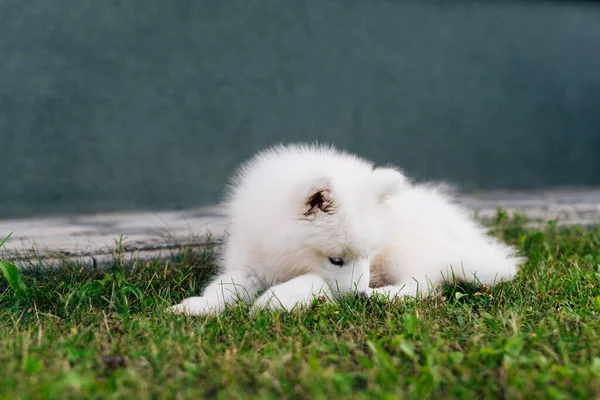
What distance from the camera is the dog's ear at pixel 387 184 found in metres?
2.40

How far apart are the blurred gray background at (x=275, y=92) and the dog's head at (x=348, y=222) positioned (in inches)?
96.8

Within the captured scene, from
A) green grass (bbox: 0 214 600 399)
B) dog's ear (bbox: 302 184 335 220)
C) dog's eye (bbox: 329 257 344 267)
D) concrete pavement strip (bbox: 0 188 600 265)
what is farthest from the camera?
concrete pavement strip (bbox: 0 188 600 265)

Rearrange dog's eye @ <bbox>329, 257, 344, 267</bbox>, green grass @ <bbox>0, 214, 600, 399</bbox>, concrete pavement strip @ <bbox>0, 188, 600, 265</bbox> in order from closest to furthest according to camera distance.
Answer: green grass @ <bbox>0, 214, 600, 399</bbox> → dog's eye @ <bbox>329, 257, 344, 267</bbox> → concrete pavement strip @ <bbox>0, 188, 600, 265</bbox>

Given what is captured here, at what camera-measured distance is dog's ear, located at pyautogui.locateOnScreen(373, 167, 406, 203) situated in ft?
7.86

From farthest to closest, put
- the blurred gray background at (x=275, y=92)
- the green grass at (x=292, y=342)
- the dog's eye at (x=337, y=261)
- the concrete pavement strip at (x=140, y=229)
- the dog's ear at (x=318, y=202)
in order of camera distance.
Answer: the blurred gray background at (x=275, y=92) → the concrete pavement strip at (x=140, y=229) → the dog's eye at (x=337, y=261) → the dog's ear at (x=318, y=202) → the green grass at (x=292, y=342)

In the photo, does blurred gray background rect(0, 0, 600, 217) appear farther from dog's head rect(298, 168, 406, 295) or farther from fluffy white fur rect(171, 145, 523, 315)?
dog's head rect(298, 168, 406, 295)

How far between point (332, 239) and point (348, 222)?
0.30 ft

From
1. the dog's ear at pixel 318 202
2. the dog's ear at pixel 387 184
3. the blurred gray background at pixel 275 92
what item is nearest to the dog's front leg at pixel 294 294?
the dog's ear at pixel 318 202

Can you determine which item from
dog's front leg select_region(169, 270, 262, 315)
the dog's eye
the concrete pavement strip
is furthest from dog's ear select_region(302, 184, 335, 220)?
the concrete pavement strip

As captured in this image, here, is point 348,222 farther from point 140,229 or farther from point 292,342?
point 140,229

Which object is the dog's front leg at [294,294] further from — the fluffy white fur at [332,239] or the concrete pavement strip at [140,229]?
the concrete pavement strip at [140,229]

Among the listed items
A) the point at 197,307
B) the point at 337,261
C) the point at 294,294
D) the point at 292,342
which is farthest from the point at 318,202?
the point at 197,307

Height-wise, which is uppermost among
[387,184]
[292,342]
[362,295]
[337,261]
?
[387,184]

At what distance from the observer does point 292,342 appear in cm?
204
